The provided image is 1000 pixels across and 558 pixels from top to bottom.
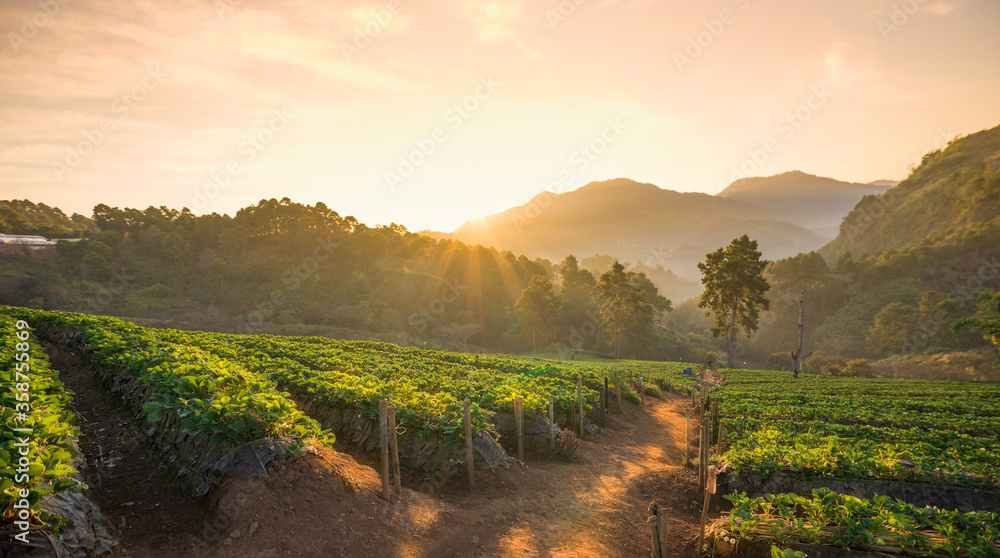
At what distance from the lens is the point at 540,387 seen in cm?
1781

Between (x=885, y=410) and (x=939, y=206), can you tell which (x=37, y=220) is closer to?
(x=885, y=410)

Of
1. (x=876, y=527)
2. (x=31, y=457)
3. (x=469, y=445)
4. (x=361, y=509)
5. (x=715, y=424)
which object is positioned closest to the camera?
(x=31, y=457)

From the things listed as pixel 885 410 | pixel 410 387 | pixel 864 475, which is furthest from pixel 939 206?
pixel 410 387

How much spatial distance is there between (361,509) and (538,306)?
194 ft

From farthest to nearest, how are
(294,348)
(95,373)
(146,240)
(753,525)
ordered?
(146,240) < (294,348) < (95,373) < (753,525)

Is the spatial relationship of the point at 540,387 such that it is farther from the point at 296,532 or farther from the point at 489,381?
the point at 296,532

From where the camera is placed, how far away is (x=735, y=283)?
147ft

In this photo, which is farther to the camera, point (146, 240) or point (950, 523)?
point (146, 240)

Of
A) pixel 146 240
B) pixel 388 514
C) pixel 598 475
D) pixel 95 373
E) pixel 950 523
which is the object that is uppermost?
pixel 146 240

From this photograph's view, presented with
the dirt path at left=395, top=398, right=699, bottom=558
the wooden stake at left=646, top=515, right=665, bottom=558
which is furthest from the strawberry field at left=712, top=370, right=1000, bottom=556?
the dirt path at left=395, top=398, right=699, bottom=558

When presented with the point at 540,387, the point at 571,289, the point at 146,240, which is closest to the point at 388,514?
the point at 540,387

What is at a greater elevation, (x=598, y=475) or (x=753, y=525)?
(x=753, y=525)

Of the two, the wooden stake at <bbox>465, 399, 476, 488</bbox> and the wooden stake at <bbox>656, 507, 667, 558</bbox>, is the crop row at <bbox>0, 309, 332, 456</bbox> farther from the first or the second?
the wooden stake at <bbox>656, 507, 667, 558</bbox>

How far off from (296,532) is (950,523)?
35.2 feet
